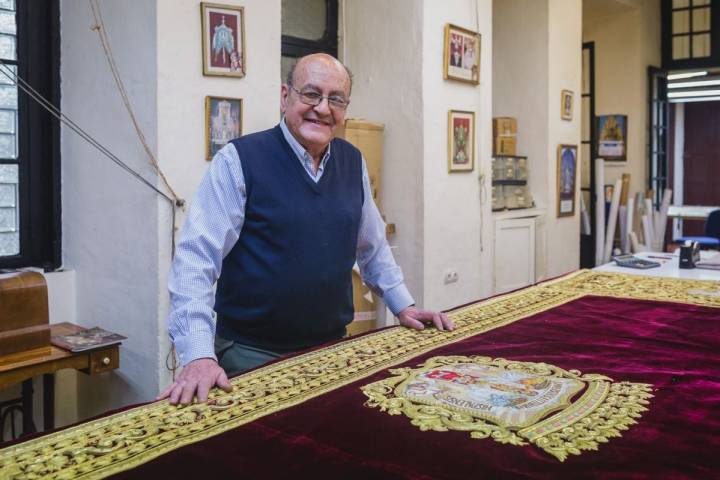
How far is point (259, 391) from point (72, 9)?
8.71ft

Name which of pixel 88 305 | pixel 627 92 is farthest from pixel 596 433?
pixel 627 92

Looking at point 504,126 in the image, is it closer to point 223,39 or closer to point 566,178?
point 566,178

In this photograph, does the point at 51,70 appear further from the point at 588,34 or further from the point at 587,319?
the point at 588,34

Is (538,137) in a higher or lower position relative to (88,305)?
higher

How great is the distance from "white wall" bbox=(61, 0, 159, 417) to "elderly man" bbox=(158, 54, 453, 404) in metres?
1.27

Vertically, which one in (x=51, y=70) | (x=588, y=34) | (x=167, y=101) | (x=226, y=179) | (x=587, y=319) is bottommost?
(x=587, y=319)

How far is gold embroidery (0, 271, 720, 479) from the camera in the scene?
3.48ft

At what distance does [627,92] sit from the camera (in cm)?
814

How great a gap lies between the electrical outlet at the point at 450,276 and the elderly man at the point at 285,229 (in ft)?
8.77

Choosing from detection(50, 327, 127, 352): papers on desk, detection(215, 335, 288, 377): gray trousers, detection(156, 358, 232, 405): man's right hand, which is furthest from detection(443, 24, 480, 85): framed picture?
detection(156, 358, 232, 405): man's right hand

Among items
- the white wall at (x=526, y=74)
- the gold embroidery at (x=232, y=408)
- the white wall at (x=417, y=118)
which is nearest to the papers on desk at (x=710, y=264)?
the gold embroidery at (x=232, y=408)

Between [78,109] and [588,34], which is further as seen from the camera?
[588,34]

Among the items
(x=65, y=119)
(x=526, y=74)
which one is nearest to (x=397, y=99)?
(x=65, y=119)

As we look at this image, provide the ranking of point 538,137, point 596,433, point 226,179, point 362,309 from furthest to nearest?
point 538,137, point 362,309, point 226,179, point 596,433
